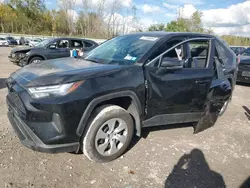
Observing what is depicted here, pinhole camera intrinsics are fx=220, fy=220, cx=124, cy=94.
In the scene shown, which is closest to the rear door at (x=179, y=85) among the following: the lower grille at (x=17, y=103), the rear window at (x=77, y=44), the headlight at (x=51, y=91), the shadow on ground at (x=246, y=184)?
the headlight at (x=51, y=91)

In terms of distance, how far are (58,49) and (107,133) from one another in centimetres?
786

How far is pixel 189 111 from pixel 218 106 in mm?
831

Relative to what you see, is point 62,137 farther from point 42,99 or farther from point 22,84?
point 22,84

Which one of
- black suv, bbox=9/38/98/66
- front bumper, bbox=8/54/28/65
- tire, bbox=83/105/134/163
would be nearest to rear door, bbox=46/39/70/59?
black suv, bbox=9/38/98/66

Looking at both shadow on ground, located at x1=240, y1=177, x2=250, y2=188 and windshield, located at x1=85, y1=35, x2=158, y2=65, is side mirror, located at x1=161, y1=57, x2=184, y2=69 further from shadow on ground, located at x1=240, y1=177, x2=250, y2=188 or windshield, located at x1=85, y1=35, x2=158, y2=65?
shadow on ground, located at x1=240, y1=177, x2=250, y2=188

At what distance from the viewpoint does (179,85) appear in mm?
3348

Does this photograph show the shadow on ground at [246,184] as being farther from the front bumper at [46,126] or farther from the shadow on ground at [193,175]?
the front bumper at [46,126]

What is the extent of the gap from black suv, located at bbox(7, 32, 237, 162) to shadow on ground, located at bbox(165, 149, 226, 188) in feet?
2.25

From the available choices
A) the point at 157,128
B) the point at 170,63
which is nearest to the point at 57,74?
the point at 170,63

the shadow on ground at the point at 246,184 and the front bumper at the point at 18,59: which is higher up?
the front bumper at the point at 18,59

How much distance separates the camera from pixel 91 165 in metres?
2.93

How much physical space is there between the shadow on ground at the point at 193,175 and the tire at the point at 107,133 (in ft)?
2.58

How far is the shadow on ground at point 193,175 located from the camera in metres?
2.71

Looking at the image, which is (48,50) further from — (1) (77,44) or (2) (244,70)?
(2) (244,70)
